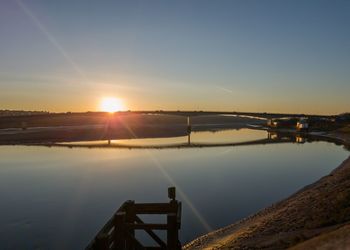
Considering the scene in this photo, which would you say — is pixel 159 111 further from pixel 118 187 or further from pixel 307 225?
pixel 307 225

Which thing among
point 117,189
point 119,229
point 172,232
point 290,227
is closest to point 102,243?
point 119,229

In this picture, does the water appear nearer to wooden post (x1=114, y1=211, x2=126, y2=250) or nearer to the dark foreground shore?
the dark foreground shore

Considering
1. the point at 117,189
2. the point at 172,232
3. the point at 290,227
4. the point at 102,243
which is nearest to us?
the point at 102,243

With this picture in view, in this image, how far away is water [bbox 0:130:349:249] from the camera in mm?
20188

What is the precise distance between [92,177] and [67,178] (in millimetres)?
2547

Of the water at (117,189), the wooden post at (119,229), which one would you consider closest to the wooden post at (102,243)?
the wooden post at (119,229)

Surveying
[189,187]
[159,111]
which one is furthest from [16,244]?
[159,111]

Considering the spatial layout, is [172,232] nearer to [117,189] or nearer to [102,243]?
[102,243]

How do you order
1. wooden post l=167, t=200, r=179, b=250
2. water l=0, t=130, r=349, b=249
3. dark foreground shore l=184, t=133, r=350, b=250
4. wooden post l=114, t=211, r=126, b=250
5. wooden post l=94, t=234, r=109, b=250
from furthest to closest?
water l=0, t=130, r=349, b=249, dark foreground shore l=184, t=133, r=350, b=250, wooden post l=167, t=200, r=179, b=250, wooden post l=114, t=211, r=126, b=250, wooden post l=94, t=234, r=109, b=250

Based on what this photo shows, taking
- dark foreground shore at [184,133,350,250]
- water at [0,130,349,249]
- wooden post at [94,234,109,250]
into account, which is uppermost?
wooden post at [94,234,109,250]

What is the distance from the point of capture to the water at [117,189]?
2019 centimetres

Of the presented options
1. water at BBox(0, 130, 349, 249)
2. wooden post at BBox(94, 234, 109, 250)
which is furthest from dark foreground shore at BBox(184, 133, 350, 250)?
wooden post at BBox(94, 234, 109, 250)

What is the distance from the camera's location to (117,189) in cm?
3077

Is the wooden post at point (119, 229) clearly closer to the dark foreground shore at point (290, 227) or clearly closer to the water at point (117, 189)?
the dark foreground shore at point (290, 227)
